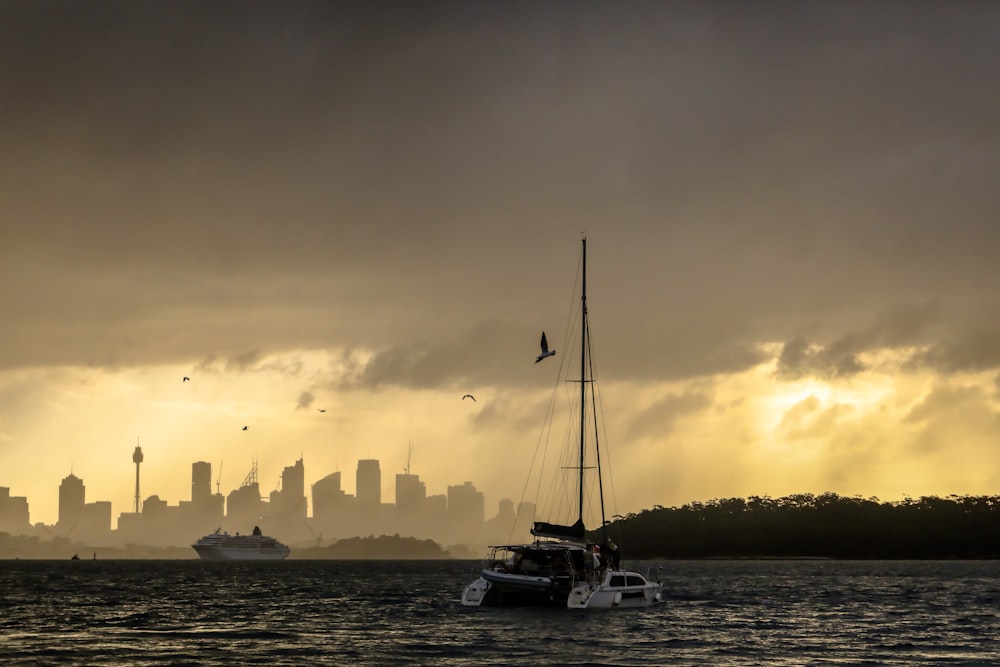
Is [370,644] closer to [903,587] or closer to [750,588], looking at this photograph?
[750,588]

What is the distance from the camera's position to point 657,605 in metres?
95.0

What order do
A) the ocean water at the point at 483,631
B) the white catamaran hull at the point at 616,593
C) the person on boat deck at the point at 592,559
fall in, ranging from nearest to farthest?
the ocean water at the point at 483,631 < the white catamaran hull at the point at 616,593 < the person on boat deck at the point at 592,559

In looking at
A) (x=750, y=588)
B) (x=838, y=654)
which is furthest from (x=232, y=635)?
(x=750, y=588)

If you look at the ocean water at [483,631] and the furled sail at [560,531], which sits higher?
the furled sail at [560,531]

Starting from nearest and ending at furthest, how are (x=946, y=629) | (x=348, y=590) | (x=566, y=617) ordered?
(x=946, y=629)
(x=566, y=617)
(x=348, y=590)

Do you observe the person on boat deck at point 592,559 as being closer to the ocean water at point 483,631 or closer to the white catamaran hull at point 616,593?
the white catamaran hull at point 616,593

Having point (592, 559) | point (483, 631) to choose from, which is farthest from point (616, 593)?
point (483, 631)

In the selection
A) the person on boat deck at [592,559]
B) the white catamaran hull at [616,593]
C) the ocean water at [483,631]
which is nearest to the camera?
the ocean water at [483,631]

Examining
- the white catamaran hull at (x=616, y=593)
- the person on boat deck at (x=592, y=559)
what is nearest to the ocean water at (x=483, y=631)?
the white catamaran hull at (x=616, y=593)

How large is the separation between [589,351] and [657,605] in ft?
68.1

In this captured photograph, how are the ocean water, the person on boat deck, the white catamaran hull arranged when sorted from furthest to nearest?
the person on boat deck
the white catamaran hull
the ocean water

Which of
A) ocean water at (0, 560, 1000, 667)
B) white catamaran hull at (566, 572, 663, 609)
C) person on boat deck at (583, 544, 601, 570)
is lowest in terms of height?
ocean water at (0, 560, 1000, 667)

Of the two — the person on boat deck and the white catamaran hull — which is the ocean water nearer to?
the white catamaran hull

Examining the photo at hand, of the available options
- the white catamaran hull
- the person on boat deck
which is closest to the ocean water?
the white catamaran hull
